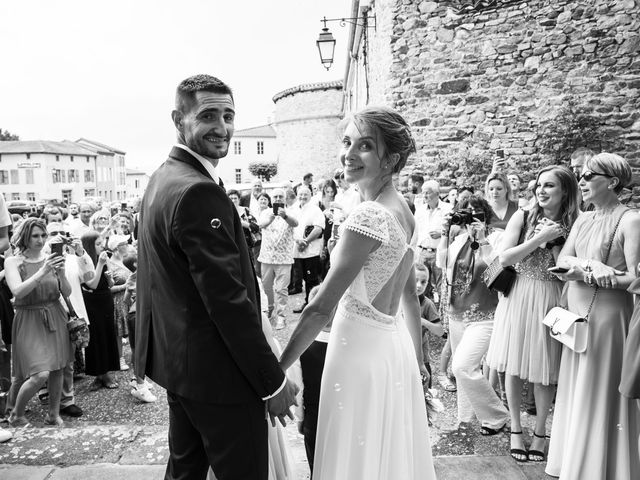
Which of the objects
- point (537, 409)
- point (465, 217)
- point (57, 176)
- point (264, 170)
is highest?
point (264, 170)

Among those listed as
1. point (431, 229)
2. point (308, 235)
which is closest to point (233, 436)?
point (431, 229)

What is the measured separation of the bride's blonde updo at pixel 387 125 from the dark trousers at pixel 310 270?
5898 mm

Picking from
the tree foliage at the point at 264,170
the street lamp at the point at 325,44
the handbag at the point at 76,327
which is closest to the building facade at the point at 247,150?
the tree foliage at the point at 264,170

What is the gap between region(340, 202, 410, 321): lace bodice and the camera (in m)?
1.94

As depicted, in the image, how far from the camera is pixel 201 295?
171cm

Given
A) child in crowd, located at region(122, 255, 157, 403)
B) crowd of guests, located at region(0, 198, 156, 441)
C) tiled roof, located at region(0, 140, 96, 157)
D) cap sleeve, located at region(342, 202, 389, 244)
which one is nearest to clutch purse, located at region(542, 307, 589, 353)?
cap sleeve, located at region(342, 202, 389, 244)

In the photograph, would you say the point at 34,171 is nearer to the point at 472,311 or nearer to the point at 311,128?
the point at 311,128

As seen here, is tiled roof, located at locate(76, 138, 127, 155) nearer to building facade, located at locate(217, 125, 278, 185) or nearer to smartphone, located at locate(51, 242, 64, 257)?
building facade, located at locate(217, 125, 278, 185)

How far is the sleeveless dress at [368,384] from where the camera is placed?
6.54 ft

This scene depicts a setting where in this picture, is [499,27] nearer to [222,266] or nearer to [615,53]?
[615,53]

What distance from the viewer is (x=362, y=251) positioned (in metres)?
1.92

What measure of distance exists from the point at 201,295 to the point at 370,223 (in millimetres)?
709

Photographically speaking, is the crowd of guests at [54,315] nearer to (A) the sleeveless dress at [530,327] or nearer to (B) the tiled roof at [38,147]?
(A) the sleeveless dress at [530,327]

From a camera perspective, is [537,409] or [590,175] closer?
[590,175]
